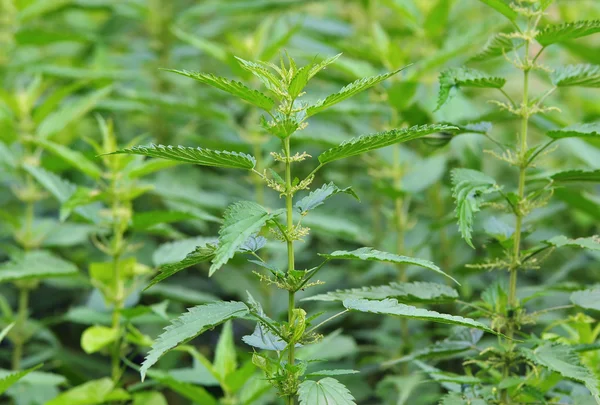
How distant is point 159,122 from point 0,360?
36.0 inches

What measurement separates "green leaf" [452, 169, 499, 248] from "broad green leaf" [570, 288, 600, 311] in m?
0.21

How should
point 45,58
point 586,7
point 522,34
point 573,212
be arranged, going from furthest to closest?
1. point 586,7
2. point 45,58
3. point 573,212
4. point 522,34

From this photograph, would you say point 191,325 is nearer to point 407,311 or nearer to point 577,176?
point 407,311

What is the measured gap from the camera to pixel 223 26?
262 cm

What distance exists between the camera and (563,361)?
3.15 feet

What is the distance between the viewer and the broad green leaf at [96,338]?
132cm

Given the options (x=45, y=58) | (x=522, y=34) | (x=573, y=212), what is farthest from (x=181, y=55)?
(x=522, y=34)

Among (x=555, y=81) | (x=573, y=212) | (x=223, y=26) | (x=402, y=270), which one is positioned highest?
(x=223, y=26)

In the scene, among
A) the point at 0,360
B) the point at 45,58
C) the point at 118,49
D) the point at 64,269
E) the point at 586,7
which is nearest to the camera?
the point at 64,269

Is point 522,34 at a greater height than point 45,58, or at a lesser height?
lesser

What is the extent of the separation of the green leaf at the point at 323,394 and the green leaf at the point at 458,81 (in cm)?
41

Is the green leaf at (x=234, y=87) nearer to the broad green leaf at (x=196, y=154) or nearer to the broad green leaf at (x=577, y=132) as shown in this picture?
the broad green leaf at (x=196, y=154)

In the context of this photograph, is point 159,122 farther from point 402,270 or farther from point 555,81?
point 555,81

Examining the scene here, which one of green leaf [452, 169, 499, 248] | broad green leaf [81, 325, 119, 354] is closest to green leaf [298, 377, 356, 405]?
green leaf [452, 169, 499, 248]
